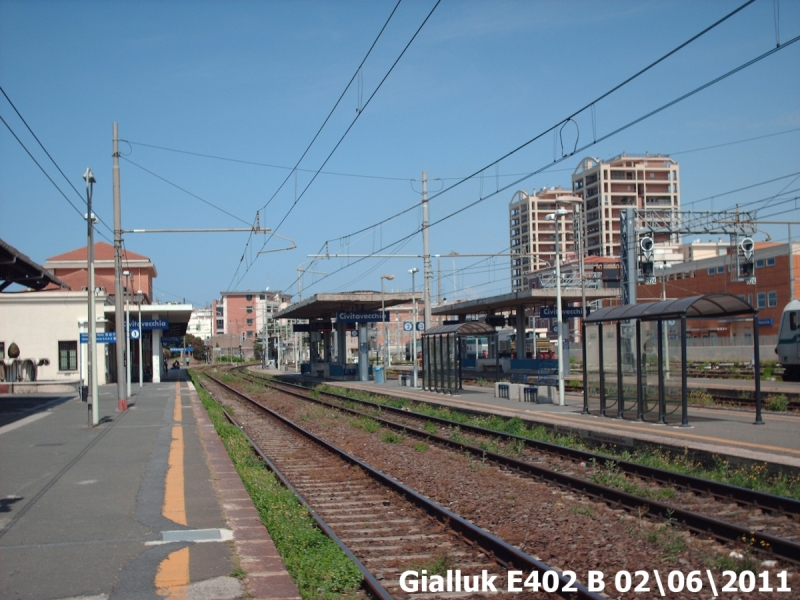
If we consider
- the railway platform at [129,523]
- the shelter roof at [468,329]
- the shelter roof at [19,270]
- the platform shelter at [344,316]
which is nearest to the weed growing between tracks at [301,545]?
the railway platform at [129,523]

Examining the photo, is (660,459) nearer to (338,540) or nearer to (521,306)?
(338,540)

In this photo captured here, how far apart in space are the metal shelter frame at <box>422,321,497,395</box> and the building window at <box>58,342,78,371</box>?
68.5 feet

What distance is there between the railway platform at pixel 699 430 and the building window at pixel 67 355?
26813mm

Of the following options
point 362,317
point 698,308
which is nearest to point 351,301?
point 362,317

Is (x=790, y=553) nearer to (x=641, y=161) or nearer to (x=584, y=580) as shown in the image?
(x=584, y=580)

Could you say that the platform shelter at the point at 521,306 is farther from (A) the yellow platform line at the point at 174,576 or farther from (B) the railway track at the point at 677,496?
(A) the yellow platform line at the point at 174,576

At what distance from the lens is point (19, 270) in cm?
2256

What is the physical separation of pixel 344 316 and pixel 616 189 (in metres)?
68.7

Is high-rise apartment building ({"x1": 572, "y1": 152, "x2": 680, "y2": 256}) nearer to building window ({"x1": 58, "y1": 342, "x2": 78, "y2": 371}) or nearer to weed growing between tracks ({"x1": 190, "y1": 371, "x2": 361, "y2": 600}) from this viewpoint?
building window ({"x1": 58, "y1": 342, "x2": 78, "y2": 371})

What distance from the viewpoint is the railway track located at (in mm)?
8141

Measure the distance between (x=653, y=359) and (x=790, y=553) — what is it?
977cm

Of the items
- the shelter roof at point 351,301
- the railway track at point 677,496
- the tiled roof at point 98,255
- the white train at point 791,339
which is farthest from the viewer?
the tiled roof at point 98,255

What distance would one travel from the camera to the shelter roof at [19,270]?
20219mm

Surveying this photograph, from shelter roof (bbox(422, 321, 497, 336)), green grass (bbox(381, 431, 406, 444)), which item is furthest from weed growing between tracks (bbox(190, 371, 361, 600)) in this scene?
shelter roof (bbox(422, 321, 497, 336))
